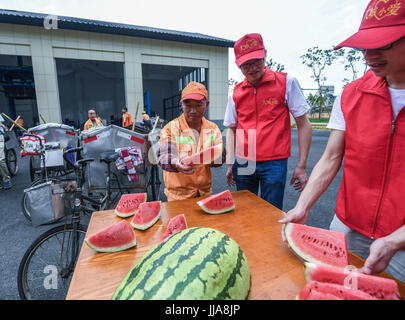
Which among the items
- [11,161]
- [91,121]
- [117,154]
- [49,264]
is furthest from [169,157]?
[91,121]

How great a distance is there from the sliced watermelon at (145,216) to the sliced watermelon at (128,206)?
0.15 meters

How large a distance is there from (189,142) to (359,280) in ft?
5.90

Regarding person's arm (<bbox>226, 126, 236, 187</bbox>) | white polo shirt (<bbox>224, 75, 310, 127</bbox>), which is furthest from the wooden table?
white polo shirt (<bbox>224, 75, 310, 127</bbox>)

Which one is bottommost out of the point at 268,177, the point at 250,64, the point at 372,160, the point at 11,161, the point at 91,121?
the point at 11,161

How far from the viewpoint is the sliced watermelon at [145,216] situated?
5.10 ft

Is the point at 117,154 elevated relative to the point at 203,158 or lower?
lower

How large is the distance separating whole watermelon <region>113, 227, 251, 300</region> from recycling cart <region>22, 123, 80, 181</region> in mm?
5133

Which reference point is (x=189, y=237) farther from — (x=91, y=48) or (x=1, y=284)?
(x=91, y=48)

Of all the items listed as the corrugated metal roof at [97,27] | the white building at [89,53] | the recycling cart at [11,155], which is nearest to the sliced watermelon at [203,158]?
the recycling cart at [11,155]

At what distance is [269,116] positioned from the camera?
2436 millimetres

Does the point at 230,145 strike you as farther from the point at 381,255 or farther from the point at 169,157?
the point at 381,255

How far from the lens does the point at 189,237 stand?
1.06m

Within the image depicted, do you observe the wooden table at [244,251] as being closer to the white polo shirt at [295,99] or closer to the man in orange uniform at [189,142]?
the man in orange uniform at [189,142]
